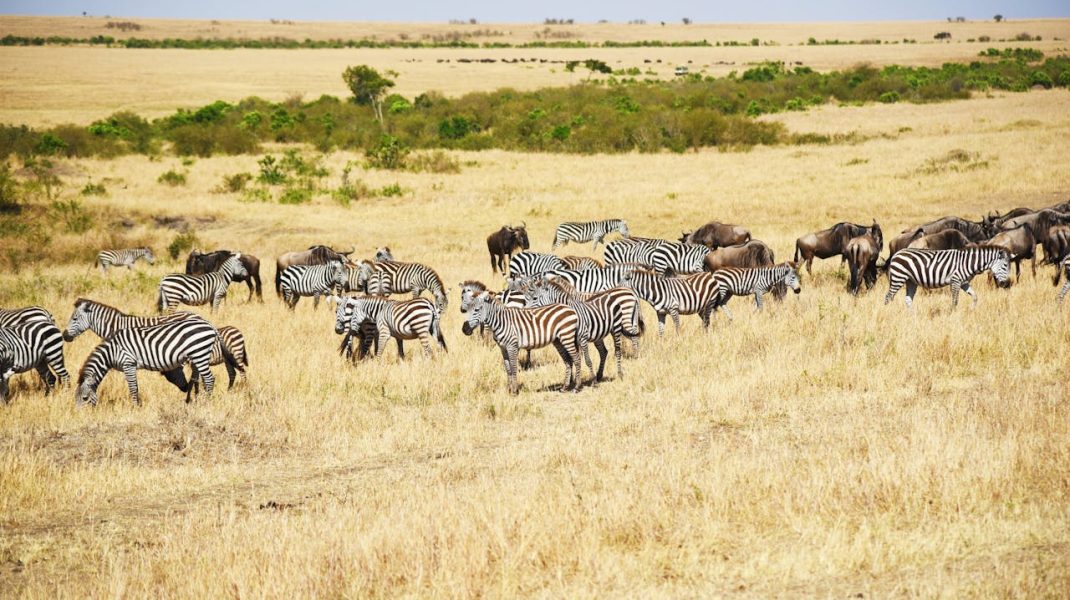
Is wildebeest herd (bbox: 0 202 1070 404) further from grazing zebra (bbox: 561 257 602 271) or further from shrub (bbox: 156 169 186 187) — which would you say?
shrub (bbox: 156 169 186 187)

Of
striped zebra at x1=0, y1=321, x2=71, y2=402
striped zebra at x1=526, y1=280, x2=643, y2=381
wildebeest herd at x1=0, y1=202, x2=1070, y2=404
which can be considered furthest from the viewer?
striped zebra at x1=526, y1=280, x2=643, y2=381

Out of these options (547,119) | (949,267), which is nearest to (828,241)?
(949,267)

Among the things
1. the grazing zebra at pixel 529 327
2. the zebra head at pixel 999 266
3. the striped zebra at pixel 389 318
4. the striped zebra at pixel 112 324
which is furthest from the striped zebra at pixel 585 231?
the grazing zebra at pixel 529 327

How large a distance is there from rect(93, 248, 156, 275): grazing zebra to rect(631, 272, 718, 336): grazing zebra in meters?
14.1

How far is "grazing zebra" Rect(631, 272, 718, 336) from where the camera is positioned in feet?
51.1

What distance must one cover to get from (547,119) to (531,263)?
35.4m

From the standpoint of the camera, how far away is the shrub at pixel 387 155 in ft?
136

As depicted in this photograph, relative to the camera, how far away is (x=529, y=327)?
494 inches

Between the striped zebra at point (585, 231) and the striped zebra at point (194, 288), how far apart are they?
9058mm

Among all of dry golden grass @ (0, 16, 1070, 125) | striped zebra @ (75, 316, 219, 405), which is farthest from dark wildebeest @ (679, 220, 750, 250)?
dry golden grass @ (0, 16, 1070, 125)

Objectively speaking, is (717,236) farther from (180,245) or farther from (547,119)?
(547,119)

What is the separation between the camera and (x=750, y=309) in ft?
57.1

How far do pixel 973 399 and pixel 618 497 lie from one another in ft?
16.0

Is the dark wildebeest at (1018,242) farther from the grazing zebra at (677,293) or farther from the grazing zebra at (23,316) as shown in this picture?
the grazing zebra at (23,316)
